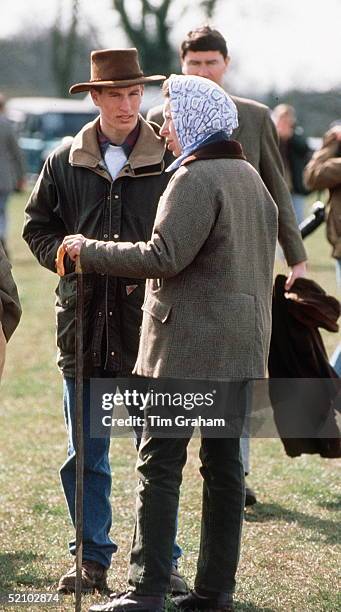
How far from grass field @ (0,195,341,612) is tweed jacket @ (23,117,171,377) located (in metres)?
0.89

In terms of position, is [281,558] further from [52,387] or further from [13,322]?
[52,387]

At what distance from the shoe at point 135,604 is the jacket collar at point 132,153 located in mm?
1521

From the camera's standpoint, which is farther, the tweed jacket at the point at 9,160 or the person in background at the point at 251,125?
the tweed jacket at the point at 9,160

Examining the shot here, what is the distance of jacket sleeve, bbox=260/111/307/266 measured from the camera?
210 inches

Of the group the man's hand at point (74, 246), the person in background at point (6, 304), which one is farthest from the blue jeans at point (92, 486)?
the man's hand at point (74, 246)

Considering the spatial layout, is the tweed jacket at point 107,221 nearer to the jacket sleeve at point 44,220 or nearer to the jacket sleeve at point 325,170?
the jacket sleeve at point 44,220

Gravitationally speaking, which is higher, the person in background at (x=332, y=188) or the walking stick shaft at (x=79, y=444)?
the person in background at (x=332, y=188)

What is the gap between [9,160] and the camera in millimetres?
15500

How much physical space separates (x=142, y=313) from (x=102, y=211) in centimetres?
41

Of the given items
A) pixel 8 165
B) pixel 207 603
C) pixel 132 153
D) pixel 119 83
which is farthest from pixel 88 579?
pixel 8 165

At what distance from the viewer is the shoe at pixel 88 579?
448cm

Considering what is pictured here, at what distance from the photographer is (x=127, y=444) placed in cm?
725

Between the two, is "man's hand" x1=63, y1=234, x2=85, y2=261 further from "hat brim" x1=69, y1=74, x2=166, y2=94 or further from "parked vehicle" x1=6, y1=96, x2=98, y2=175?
"parked vehicle" x1=6, y1=96, x2=98, y2=175

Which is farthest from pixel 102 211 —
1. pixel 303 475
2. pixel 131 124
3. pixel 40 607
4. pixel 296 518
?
pixel 303 475
